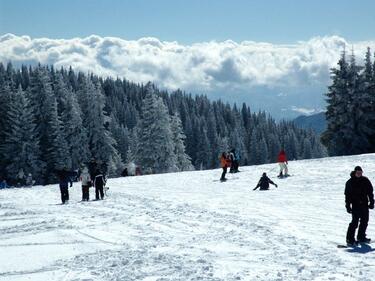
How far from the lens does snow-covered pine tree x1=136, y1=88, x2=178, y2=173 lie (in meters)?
55.4

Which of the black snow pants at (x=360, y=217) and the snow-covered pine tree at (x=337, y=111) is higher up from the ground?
the snow-covered pine tree at (x=337, y=111)

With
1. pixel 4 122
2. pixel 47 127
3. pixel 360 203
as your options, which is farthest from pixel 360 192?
pixel 4 122

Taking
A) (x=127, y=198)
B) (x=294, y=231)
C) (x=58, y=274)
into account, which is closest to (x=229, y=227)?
(x=294, y=231)

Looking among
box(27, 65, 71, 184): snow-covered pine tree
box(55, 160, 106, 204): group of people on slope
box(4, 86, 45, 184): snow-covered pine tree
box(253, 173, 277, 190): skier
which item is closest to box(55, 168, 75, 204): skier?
box(55, 160, 106, 204): group of people on slope

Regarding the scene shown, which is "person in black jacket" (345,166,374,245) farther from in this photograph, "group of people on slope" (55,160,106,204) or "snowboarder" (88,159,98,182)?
"snowboarder" (88,159,98,182)

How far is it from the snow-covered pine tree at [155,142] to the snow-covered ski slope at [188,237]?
2971 centimetres

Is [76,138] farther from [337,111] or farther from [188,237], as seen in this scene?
[188,237]

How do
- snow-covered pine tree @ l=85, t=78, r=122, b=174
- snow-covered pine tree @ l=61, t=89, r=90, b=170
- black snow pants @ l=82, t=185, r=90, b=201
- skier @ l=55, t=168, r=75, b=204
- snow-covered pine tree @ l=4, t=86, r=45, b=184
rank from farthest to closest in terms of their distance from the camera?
snow-covered pine tree @ l=85, t=78, r=122, b=174 → snow-covered pine tree @ l=61, t=89, r=90, b=170 → snow-covered pine tree @ l=4, t=86, r=45, b=184 → black snow pants @ l=82, t=185, r=90, b=201 → skier @ l=55, t=168, r=75, b=204

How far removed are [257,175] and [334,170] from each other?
4.81 metres

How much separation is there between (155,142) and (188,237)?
42.6 meters

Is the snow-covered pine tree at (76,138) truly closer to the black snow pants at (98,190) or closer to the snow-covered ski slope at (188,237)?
the snow-covered ski slope at (188,237)

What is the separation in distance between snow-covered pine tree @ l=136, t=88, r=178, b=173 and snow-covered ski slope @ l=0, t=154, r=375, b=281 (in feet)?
97.5

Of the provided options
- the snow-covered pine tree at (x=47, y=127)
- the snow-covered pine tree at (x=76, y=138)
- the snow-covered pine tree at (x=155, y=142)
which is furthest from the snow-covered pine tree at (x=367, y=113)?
the snow-covered pine tree at (x=47, y=127)

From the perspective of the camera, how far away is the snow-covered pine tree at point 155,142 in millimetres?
55438
